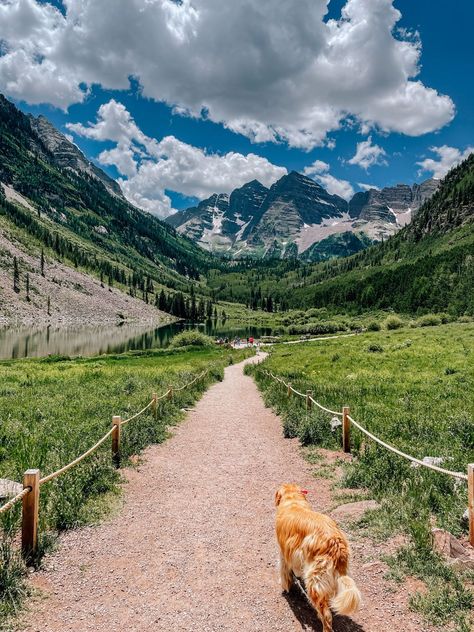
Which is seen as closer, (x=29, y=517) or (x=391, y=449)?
(x=29, y=517)

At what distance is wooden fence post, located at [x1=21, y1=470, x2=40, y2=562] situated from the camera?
25.8 ft

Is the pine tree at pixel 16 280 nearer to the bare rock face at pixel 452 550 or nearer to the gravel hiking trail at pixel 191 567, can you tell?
the gravel hiking trail at pixel 191 567

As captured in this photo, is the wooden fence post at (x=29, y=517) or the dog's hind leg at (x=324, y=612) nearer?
the dog's hind leg at (x=324, y=612)

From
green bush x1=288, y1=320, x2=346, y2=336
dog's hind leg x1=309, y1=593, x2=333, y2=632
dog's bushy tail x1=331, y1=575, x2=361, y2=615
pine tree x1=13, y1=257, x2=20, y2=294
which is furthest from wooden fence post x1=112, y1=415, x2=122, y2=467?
pine tree x1=13, y1=257, x2=20, y2=294

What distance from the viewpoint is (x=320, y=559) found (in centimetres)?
581

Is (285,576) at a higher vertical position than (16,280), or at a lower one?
lower

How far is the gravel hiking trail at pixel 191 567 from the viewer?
6500 millimetres

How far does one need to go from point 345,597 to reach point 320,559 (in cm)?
54

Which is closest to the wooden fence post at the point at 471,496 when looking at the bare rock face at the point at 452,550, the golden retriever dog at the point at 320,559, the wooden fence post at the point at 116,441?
the bare rock face at the point at 452,550

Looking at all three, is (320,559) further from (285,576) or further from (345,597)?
(285,576)

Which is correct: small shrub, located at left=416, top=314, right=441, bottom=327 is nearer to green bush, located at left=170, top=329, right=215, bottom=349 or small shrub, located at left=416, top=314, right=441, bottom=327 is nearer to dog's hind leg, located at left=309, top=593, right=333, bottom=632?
green bush, located at left=170, top=329, right=215, bottom=349

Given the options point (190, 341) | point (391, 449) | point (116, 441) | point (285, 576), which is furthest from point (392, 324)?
point (285, 576)

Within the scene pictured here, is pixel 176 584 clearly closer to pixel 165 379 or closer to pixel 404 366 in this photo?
pixel 165 379

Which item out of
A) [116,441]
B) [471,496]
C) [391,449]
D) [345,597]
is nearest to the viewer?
[345,597]
